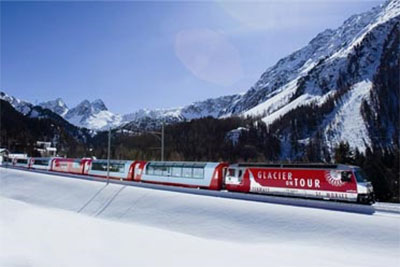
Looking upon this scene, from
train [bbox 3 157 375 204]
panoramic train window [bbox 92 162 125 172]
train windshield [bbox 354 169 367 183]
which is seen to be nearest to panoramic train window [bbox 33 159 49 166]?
panoramic train window [bbox 92 162 125 172]

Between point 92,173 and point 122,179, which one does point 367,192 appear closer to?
point 122,179

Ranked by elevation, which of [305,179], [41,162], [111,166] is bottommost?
[305,179]

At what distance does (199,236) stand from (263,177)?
34.3ft

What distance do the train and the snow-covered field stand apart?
12.0 ft

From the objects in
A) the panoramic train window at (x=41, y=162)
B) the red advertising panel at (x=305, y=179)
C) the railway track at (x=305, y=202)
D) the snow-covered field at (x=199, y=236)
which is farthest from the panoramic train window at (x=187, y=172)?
the panoramic train window at (x=41, y=162)

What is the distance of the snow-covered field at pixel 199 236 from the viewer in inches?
688

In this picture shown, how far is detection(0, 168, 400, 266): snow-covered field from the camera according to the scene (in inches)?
688

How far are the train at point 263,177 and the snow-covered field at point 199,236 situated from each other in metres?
3.65

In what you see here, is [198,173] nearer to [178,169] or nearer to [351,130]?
[178,169]

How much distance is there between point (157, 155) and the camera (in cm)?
13388

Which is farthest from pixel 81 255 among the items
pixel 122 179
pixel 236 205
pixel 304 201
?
pixel 122 179

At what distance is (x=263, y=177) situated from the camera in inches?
1320

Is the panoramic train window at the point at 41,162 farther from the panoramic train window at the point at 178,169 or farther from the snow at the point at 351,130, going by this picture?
the snow at the point at 351,130

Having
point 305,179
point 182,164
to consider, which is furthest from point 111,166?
point 305,179
